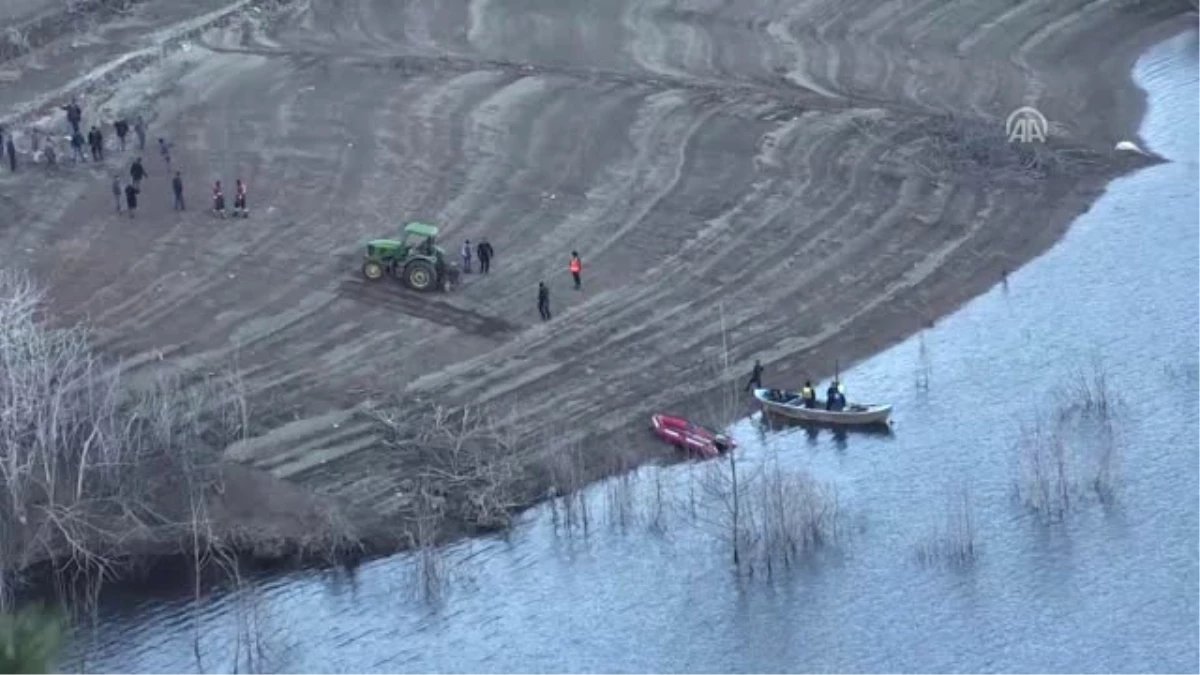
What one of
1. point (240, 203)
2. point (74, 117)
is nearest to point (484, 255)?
point (240, 203)

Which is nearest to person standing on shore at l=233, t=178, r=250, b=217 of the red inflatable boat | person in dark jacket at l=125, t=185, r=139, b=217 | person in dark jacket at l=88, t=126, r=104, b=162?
person in dark jacket at l=125, t=185, r=139, b=217

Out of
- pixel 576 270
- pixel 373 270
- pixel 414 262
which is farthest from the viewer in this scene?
pixel 373 270

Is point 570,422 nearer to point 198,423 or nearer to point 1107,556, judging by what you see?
point 198,423

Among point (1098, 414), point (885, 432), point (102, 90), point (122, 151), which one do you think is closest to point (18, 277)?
point (122, 151)

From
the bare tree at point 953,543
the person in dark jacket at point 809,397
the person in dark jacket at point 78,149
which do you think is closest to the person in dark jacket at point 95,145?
the person in dark jacket at point 78,149

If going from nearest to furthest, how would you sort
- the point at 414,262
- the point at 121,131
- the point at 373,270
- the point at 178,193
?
the point at 414,262, the point at 373,270, the point at 178,193, the point at 121,131

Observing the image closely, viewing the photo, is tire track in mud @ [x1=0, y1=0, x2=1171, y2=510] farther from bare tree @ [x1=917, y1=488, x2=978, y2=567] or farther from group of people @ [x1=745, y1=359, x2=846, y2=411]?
bare tree @ [x1=917, y1=488, x2=978, y2=567]

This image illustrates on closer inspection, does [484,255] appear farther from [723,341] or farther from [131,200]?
[131,200]
